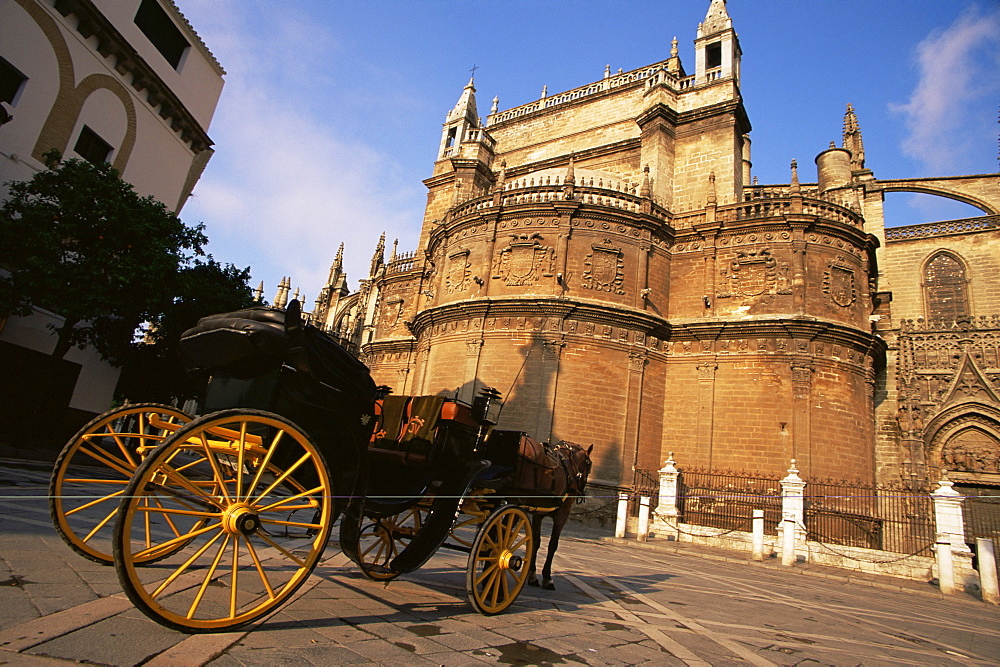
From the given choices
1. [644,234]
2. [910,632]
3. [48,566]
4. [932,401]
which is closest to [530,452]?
[48,566]

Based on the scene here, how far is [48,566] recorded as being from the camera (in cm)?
365

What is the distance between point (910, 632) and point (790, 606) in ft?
4.15

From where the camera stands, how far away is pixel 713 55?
907 inches

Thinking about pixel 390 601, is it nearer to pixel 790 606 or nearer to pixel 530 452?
pixel 530 452

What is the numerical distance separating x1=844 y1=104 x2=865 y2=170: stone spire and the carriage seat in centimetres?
2890

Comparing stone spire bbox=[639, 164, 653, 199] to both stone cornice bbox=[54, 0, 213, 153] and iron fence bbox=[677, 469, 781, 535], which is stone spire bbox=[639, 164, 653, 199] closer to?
iron fence bbox=[677, 469, 781, 535]

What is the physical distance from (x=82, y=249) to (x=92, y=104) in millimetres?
4981

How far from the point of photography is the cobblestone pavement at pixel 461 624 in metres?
2.74

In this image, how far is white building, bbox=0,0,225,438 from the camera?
510 inches

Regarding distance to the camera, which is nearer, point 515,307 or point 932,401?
point 515,307

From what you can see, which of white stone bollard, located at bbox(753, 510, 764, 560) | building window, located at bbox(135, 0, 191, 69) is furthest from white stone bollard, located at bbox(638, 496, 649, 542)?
building window, located at bbox(135, 0, 191, 69)

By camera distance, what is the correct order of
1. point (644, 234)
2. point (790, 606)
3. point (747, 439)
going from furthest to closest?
point (644, 234) < point (747, 439) < point (790, 606)

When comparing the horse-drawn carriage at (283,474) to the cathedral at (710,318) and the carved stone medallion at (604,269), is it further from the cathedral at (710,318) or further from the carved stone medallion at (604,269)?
the carved stone medallion at (604,269)

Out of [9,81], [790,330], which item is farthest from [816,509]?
[9,81]
